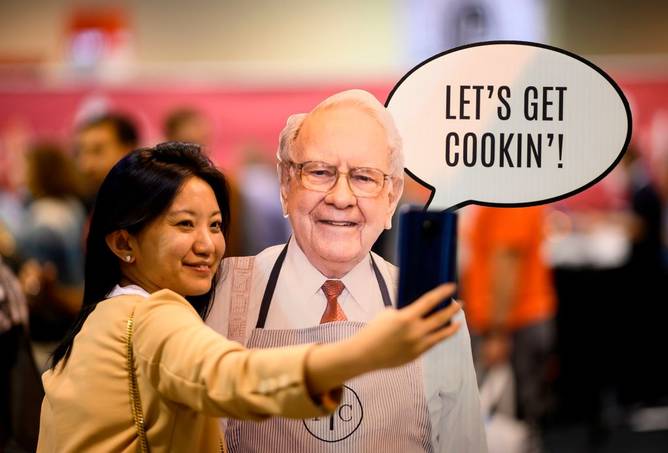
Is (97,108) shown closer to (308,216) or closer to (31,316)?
(31,316)

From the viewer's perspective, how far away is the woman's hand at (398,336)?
1.06 meters

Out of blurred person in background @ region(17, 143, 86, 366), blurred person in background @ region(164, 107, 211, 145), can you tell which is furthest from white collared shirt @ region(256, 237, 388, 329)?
blurred person in background @ region(17, 143, 86, 366)

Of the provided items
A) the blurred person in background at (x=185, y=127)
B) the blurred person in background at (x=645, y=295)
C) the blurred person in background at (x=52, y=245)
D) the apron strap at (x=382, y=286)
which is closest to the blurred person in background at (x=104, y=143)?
the blurred person in background at (x=185, y=127)

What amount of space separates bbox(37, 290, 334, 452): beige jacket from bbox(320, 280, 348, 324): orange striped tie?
0.83 ft

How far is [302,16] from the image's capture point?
22.8 ft

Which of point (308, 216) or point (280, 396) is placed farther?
point (308, 216)

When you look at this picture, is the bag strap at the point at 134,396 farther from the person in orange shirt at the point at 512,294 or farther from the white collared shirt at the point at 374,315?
the person in orange shirt at the point at 512,294

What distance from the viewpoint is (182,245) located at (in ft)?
4.58

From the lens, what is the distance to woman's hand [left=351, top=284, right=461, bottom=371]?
1.06m

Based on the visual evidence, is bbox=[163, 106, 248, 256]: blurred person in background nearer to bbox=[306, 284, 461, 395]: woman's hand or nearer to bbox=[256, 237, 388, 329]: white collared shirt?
bbox=[256, 237, 388, 329]: white collared shirt

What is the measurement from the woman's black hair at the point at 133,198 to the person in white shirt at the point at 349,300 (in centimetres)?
13

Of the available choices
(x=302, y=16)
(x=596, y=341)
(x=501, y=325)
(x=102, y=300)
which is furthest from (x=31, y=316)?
(x=302, y=16)

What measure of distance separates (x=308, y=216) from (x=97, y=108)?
4750 millimetres

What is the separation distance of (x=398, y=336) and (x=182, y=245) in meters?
0.47
